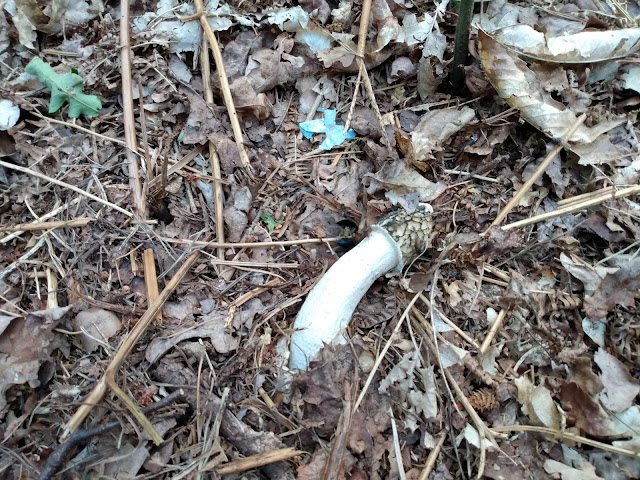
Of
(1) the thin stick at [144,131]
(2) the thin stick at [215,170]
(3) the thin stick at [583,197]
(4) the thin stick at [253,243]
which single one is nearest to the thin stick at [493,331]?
(3) the thin stick at [583,197]

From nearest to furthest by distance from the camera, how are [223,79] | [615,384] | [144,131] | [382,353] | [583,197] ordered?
[615,384], [382,353], [583,197], [144,131], [223,79]

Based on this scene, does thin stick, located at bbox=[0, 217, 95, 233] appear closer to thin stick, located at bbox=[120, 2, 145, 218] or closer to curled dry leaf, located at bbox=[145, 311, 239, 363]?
thin stick, located at bbox=[120, 2, 145, 218]

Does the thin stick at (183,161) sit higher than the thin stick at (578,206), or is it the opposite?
the thin stick at (183,161)

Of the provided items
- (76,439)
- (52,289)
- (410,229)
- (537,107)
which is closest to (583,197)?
(537,107)

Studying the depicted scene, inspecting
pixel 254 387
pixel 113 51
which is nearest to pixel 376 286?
pixel 254 387

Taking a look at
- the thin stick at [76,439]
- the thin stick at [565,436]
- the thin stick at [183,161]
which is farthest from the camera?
the thin stick at [183,161]

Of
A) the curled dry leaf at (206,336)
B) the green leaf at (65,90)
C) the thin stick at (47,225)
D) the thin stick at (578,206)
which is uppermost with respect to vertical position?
the green leaf at (65,90)

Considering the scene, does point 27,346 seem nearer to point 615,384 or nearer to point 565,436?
point 565,436

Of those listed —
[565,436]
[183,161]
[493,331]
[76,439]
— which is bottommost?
[565,436]

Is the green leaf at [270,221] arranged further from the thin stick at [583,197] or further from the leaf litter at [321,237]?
the thin stick at [583,197]
